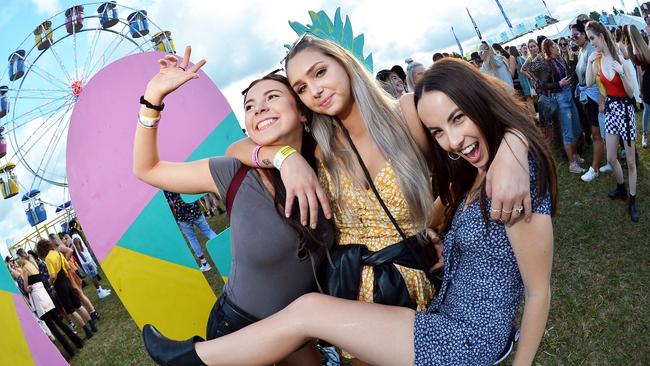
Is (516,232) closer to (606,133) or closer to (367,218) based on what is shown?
(367,218)

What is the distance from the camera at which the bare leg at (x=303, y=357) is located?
2.17m

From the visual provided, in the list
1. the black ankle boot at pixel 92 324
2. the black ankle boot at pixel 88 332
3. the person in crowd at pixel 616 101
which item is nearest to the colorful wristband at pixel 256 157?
the person in crowd at pixel 616 101

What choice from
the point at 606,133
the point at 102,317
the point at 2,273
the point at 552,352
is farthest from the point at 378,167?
the point at 102,317

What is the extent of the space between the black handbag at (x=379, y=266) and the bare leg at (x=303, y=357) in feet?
1.33

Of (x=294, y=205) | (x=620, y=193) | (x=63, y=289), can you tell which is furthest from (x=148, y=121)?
(x=63, y=289)

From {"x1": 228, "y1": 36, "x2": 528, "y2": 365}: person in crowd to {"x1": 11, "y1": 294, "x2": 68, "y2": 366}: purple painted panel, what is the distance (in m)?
2.11

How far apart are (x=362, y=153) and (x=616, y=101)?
3.82 meters

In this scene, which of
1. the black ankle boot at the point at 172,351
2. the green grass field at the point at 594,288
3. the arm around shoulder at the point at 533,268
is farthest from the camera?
the green grass field at the point at 594,288

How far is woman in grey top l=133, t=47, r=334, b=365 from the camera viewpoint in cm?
181

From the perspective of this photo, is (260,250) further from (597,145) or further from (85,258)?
(85,258)

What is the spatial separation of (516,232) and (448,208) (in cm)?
47

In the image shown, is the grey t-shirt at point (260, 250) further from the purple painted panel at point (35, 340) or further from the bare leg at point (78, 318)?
the bare leg at point (78, 318)

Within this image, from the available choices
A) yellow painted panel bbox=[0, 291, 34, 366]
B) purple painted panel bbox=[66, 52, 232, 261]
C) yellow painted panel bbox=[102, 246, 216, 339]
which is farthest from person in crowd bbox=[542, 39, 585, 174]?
yellow painted panel bbox=[0, 291, 34, 366]

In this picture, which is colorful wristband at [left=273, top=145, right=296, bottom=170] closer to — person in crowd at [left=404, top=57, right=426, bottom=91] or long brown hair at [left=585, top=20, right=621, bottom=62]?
person in crowd at [left=404, top=57, right=426, bottom=91]
